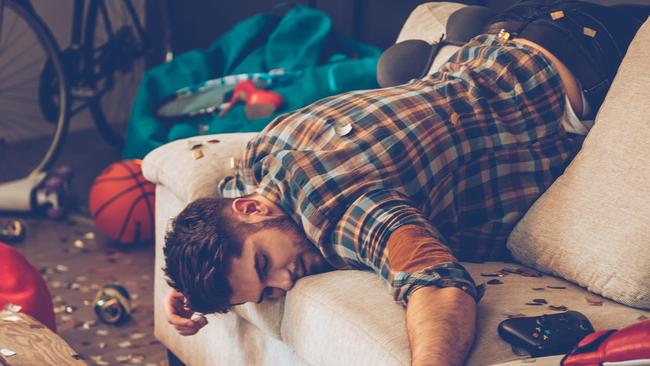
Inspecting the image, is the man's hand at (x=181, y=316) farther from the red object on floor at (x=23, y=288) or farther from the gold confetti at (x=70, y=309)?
the gold confetti at (x=70, y=309)

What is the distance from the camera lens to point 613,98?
5.88ft

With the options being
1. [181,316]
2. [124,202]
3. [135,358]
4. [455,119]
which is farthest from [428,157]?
[124,202]

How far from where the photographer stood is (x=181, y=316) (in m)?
1.95

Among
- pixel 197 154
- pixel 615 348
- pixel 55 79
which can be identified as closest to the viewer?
pixel 615 348

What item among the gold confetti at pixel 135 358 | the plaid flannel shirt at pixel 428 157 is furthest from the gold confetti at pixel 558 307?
A: the gold confetti at pixel 135 358

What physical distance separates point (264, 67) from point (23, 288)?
5.48 feet

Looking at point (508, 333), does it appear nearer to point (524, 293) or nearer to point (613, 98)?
point (524, 293)

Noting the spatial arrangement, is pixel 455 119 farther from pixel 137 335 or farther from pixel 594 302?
pixel 137 335

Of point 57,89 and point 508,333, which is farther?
point 57,89

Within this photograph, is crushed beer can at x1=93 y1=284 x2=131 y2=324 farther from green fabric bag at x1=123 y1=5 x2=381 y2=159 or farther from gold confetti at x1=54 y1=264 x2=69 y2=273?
green fabric bag at x1=123 y1=5 x2=381 y2=159

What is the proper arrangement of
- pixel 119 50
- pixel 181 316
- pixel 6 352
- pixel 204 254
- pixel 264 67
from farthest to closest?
1. pixel 119 50
2. pixel 264 67
3. pixel 181 316
4. pixel 204 254
5. pixel 6 352

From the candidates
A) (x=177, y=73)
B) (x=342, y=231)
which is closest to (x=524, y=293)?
(x=342, y=231)

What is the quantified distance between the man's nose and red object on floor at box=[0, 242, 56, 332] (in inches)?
22.3

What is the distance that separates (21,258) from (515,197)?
1116mm
